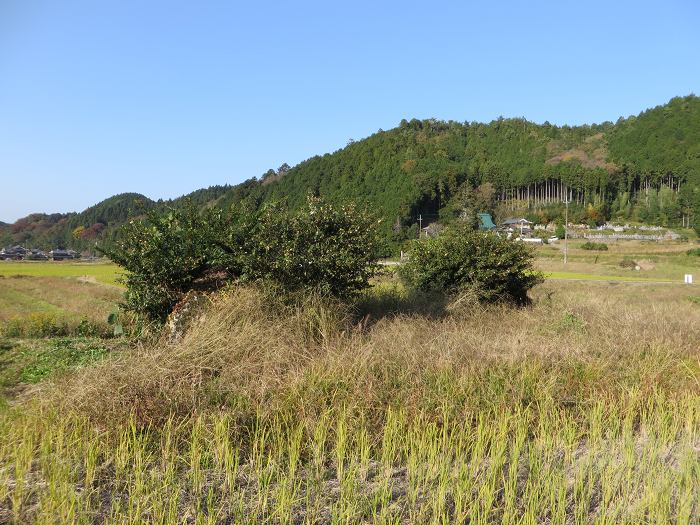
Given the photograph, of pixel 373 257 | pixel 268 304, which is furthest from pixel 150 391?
pixel 373 257

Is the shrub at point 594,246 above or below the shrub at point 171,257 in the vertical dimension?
below

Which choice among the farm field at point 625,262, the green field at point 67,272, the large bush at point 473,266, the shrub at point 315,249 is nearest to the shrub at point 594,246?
the farm field at point 625,262

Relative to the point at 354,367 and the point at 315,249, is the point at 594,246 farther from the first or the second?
the point at 354,367

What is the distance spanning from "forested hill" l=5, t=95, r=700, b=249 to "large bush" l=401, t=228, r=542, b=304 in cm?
6282

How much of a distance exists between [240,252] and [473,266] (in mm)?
5802

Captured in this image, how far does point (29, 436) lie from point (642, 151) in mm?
136496

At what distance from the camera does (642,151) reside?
120 meters

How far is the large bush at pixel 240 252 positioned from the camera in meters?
7.51

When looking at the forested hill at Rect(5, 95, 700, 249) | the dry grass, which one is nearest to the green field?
the dry grass

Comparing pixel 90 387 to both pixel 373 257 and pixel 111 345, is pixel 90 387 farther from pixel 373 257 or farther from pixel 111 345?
pixel 373 257

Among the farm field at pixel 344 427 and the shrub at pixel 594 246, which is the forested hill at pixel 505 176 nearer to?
the shrub at pixel 594 246

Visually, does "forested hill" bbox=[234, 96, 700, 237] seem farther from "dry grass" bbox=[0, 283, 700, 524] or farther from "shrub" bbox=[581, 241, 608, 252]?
"dry grass" bbox=[0, 283, 700, 524]

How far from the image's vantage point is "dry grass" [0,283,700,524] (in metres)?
3.48

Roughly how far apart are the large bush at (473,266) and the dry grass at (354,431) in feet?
15.4
